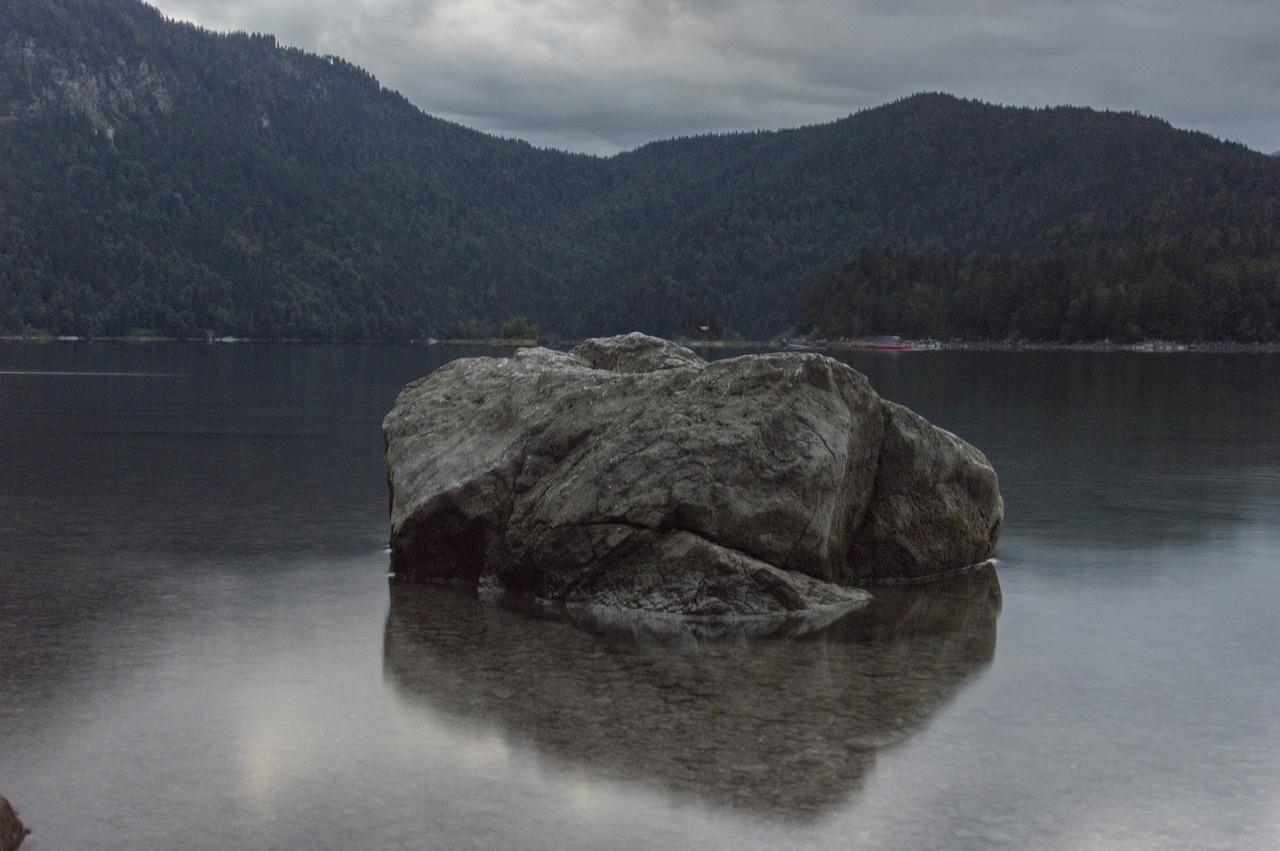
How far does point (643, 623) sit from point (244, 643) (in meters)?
3.94

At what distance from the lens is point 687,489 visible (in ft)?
46.1

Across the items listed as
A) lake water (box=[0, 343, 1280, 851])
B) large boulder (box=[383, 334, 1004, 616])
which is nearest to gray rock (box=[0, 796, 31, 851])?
lake water (box=[0, 343, 1280, 851])

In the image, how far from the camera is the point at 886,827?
7.89 metres

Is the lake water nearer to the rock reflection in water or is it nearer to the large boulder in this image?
the rock reflection in water

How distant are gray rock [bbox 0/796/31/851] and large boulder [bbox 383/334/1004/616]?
7.35m

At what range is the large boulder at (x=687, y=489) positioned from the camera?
14094 mm

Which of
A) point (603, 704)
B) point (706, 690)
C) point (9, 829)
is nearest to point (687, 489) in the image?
point (706, 690)

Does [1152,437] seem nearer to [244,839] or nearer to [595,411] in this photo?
[595,411]

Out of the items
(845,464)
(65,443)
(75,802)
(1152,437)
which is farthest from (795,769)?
(1152,437)

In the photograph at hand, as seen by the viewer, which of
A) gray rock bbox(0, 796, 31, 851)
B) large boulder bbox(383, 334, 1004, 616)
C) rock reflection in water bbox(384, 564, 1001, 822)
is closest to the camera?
gray rock bbox(0, 796, 31, 851)

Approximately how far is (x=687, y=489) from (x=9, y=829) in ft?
26.3

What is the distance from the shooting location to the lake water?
795cm

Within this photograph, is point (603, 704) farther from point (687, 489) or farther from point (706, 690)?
point (687, 489)

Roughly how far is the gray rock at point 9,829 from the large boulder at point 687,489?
24.1 feet
